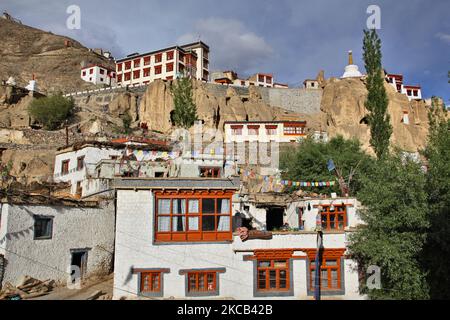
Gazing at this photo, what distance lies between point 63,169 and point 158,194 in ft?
62.9

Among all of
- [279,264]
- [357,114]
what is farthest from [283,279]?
[357,114]

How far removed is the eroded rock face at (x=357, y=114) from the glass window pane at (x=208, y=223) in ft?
169

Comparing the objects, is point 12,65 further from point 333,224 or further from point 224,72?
point 333,224

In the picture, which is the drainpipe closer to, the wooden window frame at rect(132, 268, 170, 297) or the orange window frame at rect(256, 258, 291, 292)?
the orange window frame at rect(256, 258, 291, 292)

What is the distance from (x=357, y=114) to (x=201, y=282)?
59104 millimetres

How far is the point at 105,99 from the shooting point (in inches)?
3078

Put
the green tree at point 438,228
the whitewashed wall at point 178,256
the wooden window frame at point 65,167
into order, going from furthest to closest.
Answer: the wooden window frame at point 65,167
the whitewashed wall at point 178,256
the green tree at point 438,228

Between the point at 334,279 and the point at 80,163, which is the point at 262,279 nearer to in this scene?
the point at 334,279

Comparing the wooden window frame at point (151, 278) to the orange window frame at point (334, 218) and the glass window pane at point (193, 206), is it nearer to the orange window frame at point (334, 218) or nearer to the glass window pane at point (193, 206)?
the glass window pane at point (193, 206)

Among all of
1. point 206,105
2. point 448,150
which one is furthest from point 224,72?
point 448,150

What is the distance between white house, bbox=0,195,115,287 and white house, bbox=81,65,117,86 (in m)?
77.1

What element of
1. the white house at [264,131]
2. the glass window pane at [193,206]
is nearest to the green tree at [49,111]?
the white house at [264,131]

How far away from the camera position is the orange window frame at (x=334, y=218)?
25.2m

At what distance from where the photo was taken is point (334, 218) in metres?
25.4
